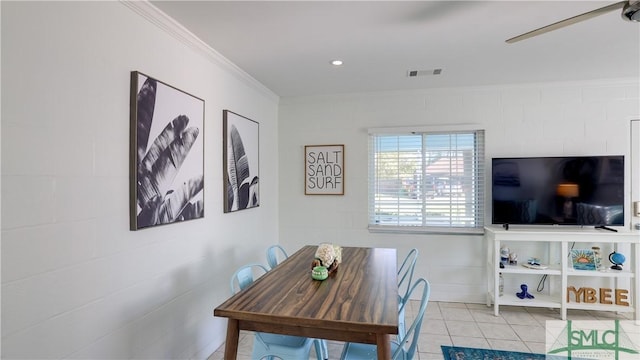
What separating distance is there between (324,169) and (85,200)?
2.67 meters

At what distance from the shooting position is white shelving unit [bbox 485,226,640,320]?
9.84ft

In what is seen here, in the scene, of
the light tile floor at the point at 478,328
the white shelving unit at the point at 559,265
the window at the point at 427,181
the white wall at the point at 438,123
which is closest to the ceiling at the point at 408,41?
the white wall at the point at 438,123

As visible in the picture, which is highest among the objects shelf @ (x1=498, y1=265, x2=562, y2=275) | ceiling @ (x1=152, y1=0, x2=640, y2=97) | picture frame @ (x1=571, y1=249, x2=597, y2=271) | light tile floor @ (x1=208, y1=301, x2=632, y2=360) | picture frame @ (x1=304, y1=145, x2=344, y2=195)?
ceiling @ (x1=152, y1=0, x2=640, y2=97)

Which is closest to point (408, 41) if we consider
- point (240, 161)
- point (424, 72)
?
point (424, 72)

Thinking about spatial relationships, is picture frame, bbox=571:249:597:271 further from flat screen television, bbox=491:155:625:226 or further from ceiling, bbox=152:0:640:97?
ceiling, bbox=152:0:640:97

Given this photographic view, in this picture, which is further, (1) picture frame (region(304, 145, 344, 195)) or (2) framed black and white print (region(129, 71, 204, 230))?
(1) picture frame (region(304, 145, 344, 195))

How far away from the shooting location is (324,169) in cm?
387

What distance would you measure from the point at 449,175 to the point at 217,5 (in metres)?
2.89

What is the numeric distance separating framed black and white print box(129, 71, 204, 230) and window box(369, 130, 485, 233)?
2147 mm

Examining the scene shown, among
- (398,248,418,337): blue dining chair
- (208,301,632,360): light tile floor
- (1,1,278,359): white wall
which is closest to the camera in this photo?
(1,1,278,359): white wall

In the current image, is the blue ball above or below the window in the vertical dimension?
below

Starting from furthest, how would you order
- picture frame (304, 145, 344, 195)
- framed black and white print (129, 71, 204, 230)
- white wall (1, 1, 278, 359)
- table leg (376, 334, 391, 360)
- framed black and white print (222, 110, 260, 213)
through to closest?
picture frame (304, 145, 344, 195) → framed black and white print (222, 110, 260, 213) → framed black and white print (129, 71, 204, 230) → table leg (376, 334, 391, 360) → white wall (1, 1, 278, 359)

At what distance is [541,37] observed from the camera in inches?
89.8

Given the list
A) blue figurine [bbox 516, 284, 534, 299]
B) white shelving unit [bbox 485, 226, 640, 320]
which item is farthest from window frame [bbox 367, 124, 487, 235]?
blue figurine [bbox 516, 284, 534, 299]
